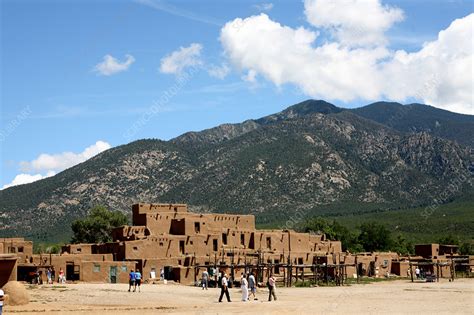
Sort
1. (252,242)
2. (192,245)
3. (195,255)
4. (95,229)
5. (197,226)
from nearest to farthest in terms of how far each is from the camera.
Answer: (195,255) < (192,245) < (197,226) < (252,242) < (95,229)

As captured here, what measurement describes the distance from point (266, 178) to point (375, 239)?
4349 centimetres

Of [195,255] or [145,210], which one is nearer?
[195,255]

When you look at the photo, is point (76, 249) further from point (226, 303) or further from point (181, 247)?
point (226, 303)

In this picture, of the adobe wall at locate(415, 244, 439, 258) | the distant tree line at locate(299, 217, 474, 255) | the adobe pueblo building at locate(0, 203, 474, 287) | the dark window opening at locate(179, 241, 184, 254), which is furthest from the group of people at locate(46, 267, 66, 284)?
the distant tree line at locate(299, 217, 474, 255)

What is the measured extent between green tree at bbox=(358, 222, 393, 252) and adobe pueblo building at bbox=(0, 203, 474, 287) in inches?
876

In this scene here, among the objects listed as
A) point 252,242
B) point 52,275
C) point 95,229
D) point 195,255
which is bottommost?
point 52,275

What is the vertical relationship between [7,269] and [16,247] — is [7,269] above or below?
below

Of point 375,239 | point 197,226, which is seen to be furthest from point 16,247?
point 375,239

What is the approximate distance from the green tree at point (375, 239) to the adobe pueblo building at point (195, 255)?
22254 millimetres

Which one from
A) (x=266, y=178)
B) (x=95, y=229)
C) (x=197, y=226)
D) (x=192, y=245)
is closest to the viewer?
(x=192, y=245)

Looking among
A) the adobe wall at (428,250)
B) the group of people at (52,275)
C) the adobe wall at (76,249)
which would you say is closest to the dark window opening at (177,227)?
→ the adobe wall at (76,249)

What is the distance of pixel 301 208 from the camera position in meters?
138

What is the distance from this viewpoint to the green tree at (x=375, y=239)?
104 m

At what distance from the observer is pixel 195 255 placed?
204 ft
